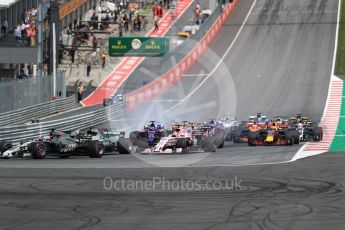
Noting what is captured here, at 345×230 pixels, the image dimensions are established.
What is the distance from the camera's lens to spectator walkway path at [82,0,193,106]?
2007 inches

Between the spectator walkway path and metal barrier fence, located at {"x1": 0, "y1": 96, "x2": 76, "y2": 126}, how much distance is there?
5388 mm

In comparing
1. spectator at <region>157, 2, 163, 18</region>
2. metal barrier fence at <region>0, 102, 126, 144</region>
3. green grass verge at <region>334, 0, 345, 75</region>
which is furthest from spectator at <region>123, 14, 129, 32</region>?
metal barrier fence at <region>0, 102, 126, 144</region>

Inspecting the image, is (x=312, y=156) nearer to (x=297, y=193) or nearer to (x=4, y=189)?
(x=297, y=193)

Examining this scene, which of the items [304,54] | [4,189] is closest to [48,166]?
[4,189]

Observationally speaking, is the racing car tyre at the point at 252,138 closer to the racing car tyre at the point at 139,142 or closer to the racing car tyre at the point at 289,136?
the racing car tyre at the point at 289,136

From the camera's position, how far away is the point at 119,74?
181 feet

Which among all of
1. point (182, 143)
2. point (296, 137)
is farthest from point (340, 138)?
point (182, 143)

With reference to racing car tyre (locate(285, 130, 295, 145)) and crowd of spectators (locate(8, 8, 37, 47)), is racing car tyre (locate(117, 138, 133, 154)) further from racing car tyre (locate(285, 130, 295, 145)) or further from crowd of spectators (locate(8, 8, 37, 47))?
crowd of spectators (locate(8, 8, 37, 47))

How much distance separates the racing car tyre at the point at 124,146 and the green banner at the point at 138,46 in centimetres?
2592

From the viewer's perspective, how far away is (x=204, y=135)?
1118 inches

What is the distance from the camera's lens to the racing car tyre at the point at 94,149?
2700cm

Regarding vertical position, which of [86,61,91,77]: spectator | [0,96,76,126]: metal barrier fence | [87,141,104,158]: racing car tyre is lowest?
[87,141,104,158]: racing car tyre

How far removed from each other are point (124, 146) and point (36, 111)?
1086 cm

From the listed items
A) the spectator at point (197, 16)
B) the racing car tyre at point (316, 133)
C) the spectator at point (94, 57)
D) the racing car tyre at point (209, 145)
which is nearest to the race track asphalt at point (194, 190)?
the racing car tyre at point (209, 145)
